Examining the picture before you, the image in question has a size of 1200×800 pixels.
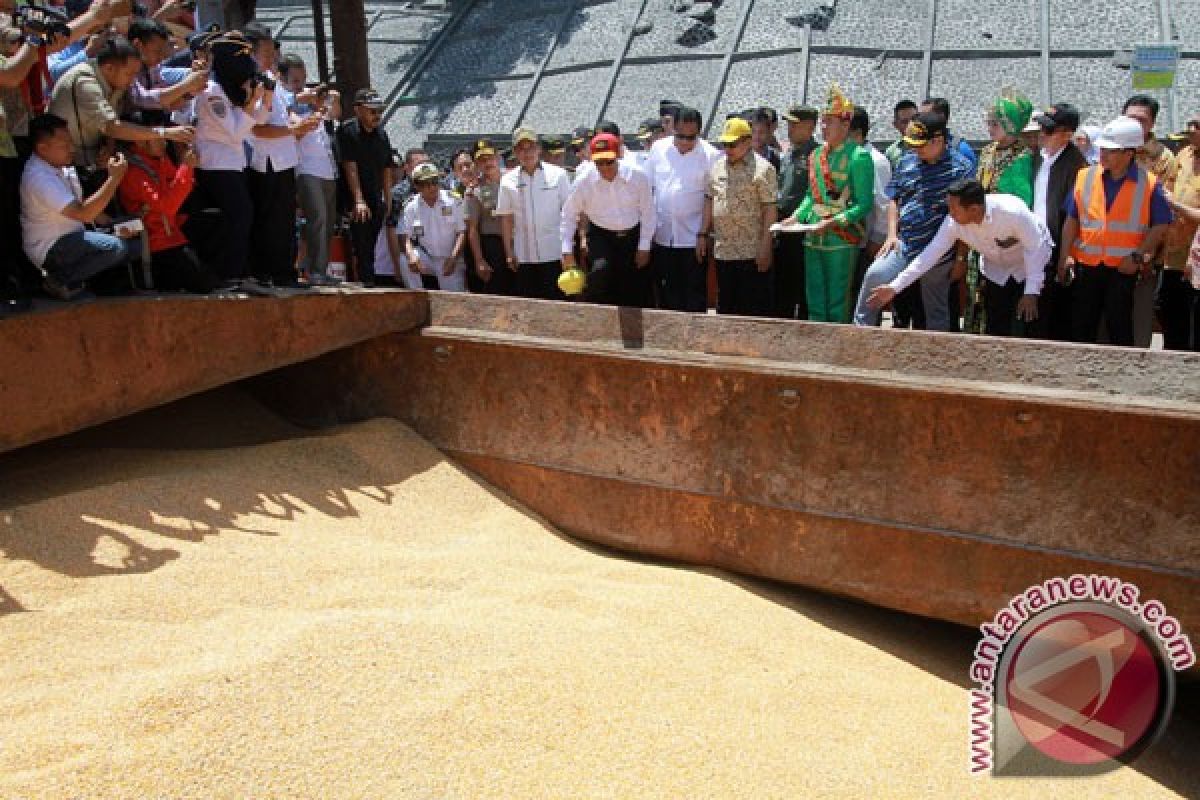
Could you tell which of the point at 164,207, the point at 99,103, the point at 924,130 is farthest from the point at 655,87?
the point at 99,103

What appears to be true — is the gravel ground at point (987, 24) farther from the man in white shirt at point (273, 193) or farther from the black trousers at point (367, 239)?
the man in white shirt at point (273, 193)

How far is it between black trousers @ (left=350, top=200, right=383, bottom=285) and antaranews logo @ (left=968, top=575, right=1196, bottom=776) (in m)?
5.53

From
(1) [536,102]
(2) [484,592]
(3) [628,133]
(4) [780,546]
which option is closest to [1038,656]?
(4) [780,546]

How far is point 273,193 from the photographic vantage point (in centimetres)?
688

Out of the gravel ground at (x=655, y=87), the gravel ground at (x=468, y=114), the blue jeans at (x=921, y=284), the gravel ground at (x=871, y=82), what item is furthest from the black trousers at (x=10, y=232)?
the gravel ground at (x=468, y=114)

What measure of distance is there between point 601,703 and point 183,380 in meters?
3.06

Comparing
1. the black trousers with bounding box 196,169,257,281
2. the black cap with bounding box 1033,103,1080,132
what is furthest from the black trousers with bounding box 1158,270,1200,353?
the black trousers with bounding box 196,169,257,281

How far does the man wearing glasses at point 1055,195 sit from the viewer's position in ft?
21.1

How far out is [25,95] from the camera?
5520mm

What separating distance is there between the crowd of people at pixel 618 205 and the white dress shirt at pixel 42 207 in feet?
0.03

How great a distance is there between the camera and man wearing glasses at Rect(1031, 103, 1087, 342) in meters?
6.43

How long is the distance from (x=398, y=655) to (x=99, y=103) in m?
3.51

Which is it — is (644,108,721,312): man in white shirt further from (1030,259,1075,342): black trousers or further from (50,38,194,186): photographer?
(50,38,194,186): photographer

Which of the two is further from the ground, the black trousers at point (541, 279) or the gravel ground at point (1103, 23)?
the gravel ground at point (1103, 23)
